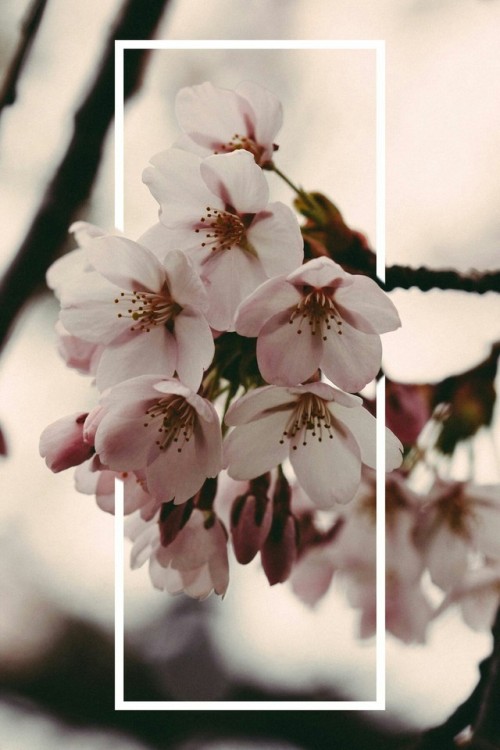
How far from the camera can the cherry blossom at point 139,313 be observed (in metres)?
0.83

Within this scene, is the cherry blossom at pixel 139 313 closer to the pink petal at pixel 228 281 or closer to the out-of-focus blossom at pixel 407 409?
the pink petal at pixel 228 281

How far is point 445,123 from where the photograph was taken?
105cm

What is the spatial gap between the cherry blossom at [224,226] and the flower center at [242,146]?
0.06m

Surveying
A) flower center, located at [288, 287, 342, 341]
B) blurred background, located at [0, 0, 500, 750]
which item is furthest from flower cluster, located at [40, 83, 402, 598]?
blurred background, located at [0, 0, 500, 750]

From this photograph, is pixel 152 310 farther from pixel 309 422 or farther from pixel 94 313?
pixel 309 422

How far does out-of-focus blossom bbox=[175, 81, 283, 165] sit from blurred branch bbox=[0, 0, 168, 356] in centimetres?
13

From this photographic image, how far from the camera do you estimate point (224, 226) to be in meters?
0.85

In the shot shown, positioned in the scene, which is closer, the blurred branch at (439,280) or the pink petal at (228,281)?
the pink petal at (228,281)

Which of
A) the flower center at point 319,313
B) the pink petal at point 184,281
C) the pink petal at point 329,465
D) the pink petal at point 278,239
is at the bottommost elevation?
the pink petal at point 329,465

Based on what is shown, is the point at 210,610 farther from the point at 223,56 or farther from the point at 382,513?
the point at 223,56

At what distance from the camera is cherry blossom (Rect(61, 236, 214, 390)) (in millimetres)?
828

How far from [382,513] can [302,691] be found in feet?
0.89

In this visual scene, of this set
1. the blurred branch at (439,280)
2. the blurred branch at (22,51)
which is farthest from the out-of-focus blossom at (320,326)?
the blurred branch at (22,51)

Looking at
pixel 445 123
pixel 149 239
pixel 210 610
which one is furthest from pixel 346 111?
pixel 210 610
